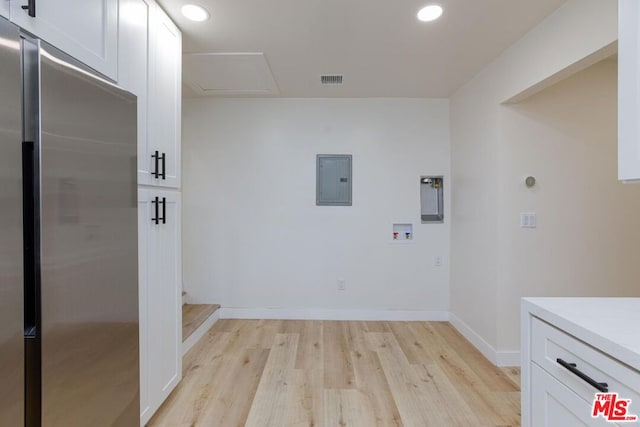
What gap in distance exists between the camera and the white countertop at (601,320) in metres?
0.80

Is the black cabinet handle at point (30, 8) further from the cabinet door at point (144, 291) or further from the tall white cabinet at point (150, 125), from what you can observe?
the cabinet door at point (144, 291)

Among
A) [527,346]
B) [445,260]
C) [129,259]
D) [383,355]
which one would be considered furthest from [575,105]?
[129,259]

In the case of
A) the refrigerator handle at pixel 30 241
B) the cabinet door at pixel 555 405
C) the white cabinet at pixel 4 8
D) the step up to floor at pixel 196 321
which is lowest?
the step up to floor at pixel 196 321

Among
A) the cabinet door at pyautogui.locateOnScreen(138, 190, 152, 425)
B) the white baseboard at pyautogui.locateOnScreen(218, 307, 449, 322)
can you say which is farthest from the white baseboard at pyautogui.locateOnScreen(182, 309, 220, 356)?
the cabinet door at pyautogui.locateOnScreen(138, 190, 152, 425)

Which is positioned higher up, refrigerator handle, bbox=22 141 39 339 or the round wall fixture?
the round wall fixture

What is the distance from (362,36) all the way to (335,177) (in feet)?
5.03

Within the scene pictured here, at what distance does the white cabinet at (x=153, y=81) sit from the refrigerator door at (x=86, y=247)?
A: 0.25 metres

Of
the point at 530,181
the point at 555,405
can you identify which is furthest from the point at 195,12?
the point at 530,181

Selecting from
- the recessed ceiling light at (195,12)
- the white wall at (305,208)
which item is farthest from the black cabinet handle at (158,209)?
the white wall at (305,208)

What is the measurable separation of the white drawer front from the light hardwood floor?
1.03 metres

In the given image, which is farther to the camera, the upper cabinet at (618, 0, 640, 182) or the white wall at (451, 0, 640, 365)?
the white wall at (451, 0, 640, 365)

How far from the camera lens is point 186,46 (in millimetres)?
2305

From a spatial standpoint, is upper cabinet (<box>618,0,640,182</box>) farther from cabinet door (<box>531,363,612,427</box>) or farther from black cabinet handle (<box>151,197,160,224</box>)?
black cabinet handle (<box>151,197,160,224</box>)

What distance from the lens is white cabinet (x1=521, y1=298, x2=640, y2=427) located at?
80 centimetres
